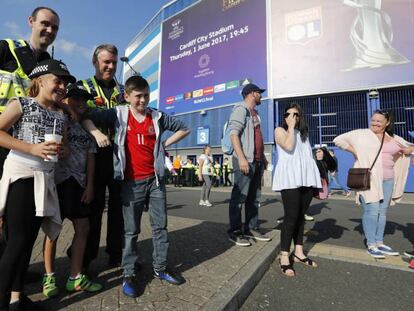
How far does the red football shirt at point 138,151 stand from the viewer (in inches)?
117

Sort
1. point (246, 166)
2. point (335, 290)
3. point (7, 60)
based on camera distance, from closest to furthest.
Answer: point (7, 60) → point (335, 290) → point (246, 166)

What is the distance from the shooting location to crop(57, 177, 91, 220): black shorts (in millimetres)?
2732

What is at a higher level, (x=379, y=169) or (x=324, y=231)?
(x=379, y=169)

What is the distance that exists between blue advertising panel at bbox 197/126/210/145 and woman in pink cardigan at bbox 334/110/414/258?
72.2 ft

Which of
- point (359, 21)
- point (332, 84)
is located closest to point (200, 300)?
point (332, 84)

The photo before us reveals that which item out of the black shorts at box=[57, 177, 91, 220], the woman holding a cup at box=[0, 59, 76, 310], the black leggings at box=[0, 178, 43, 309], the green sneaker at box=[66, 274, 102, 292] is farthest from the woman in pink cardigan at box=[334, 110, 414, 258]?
the black leggings at box=[0, 178, 43, 309]

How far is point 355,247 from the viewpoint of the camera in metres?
5.08

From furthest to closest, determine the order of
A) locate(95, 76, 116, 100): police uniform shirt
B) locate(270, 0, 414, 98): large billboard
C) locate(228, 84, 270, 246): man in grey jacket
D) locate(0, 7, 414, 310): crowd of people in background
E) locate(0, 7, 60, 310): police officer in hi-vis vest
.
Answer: locate(270, 0, 414, 98): large billboard, locate(228, 84, 270, 246): man in grey jacket, locate(95, 76, 116, 100): police uniform shirt, locate(0, 7, 60, 310): police officer in hi-vis vest, locate(0, 7, 414, 310): crowd of people in background

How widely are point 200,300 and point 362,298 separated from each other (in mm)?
1663

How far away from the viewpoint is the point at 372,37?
19.5m

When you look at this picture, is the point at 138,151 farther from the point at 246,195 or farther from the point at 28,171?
the point at 246,195

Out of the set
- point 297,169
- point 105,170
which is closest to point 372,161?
point 297,169

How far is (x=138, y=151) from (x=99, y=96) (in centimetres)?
85

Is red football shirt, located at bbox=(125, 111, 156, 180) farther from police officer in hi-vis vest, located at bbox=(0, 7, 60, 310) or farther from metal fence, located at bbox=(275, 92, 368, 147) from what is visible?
metal fence, located at bbox=(275, 92, 368, 147)
